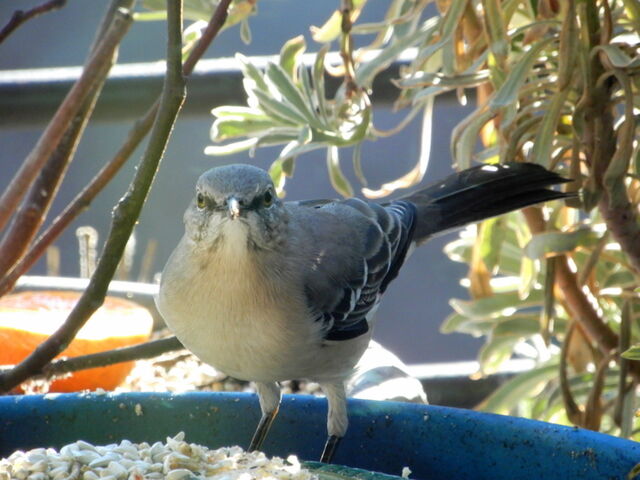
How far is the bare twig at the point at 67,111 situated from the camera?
2.08m

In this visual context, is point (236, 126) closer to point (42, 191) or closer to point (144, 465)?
point (42, 191)

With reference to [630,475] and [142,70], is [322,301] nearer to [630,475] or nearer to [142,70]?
[630,475]

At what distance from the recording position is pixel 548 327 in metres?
2.32

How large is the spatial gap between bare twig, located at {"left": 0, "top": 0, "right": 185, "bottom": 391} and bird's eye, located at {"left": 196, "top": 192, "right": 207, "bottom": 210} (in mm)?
245

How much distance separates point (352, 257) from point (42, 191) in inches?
30.4

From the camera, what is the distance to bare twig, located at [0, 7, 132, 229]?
2.08 metres

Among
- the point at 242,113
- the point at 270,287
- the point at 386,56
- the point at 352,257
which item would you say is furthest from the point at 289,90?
the point at 270,287

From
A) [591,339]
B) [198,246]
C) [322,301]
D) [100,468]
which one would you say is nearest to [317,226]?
[322,301]

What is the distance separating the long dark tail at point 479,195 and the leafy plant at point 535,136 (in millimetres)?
54

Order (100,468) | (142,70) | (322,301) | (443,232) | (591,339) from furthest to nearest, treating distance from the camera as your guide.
Answer: (142,70) < (443,232) < (591,339) < (322,301) < (100,468)

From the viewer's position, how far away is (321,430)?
1.99 meters

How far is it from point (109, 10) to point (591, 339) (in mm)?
1468

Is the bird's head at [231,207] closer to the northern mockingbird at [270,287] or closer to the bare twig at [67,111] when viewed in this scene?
the northern mockingbird at [270,287]

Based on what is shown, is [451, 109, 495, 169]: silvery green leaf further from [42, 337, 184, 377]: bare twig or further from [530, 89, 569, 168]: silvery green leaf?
[42, 337, 184, 377]: bare twig
